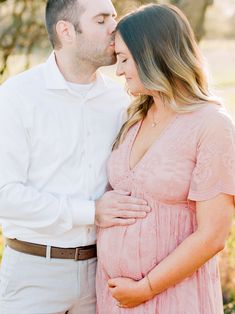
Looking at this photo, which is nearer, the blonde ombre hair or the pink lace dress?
the pink lace dress

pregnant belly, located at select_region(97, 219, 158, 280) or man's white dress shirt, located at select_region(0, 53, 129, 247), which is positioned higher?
man's white dress shirt, located at select_region(0, 53, 129, 247)

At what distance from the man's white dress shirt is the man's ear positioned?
0.09m

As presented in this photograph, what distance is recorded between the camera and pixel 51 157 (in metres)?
3.01

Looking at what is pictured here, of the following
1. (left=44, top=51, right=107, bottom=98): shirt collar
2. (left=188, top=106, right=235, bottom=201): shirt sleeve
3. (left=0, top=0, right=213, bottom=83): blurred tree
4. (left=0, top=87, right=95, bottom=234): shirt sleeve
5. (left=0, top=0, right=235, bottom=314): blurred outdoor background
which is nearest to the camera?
(left=188, top=106, right=235, bottom=201): shirt sleeve

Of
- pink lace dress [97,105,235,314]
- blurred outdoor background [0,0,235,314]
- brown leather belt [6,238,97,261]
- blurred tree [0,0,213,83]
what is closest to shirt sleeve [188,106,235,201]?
pink lace dress [97,105,235,314]

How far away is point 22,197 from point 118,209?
0.35 meters

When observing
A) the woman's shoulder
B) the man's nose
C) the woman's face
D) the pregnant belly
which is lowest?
the pregnant belly

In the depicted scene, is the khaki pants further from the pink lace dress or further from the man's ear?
the man's ear

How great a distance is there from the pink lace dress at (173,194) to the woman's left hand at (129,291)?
3 cm

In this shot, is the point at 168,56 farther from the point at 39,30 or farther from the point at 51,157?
the point at 39,30

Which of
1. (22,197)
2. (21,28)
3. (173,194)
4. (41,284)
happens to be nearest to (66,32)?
(22,197)

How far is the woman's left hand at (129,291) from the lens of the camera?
2859mm

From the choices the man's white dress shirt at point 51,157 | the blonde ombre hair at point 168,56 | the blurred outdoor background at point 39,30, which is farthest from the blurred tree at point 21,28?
the blonde ombre hair at point 168,56

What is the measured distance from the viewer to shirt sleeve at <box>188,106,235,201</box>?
2693 mm
